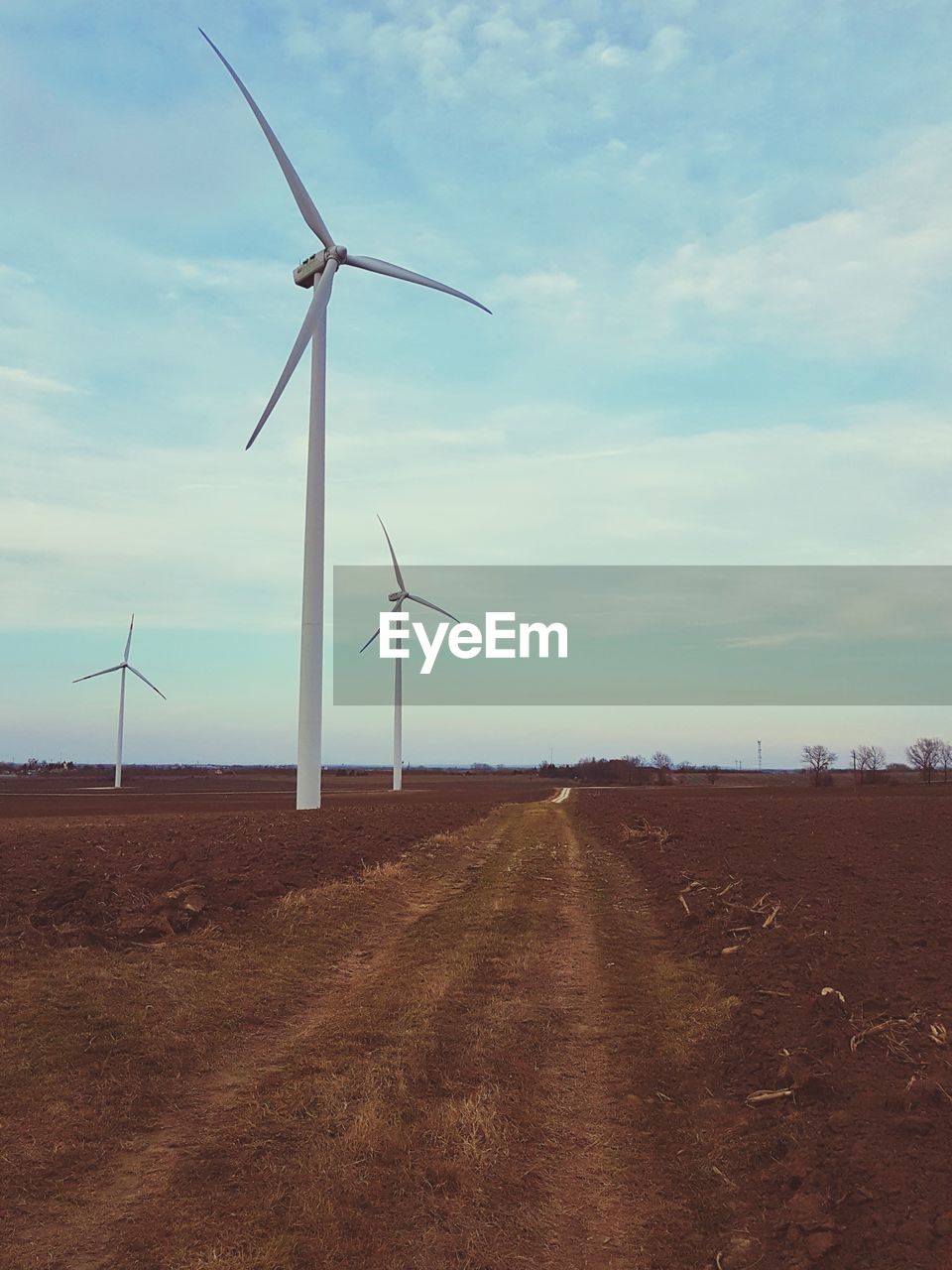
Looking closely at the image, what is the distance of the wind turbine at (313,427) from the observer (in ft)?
124

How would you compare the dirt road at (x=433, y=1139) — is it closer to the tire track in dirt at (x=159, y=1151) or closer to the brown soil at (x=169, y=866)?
the tire track in dirt at (x=159, y=1151)

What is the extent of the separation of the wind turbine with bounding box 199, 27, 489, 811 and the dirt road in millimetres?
23083

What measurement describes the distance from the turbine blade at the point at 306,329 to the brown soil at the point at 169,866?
1712 centimetres

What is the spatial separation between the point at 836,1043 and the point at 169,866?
18475 millimetres

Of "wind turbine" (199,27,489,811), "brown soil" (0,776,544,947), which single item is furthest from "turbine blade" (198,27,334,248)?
"brown soil" (0,776,544,947)

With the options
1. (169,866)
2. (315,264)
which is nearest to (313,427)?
(315,264)

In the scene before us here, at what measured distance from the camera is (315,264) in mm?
42875

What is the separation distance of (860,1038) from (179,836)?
90.1 feet

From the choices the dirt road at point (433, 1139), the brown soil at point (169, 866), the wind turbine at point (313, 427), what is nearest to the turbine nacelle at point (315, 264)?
the wind turbine at point (313, 427)

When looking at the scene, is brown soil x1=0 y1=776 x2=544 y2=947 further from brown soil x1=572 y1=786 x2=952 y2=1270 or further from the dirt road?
brown soil x1=572 y1=786 x2=952 y2=1270

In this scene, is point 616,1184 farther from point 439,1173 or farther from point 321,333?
point 321,333

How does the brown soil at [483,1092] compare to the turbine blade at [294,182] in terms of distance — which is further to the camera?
the turbine blade at [294,182]

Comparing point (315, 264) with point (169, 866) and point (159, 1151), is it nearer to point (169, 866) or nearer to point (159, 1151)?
point (169, 866)

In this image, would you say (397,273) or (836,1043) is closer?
(836,1043)
